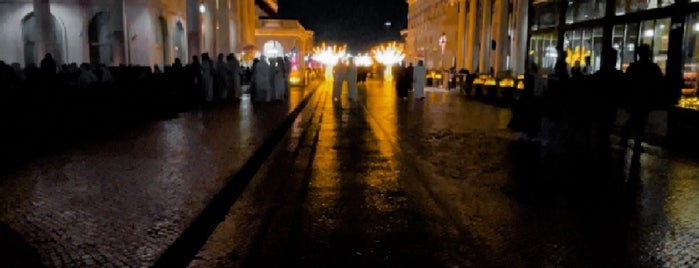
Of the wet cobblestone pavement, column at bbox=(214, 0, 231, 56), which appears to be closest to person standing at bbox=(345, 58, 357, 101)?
the wet cobblestone pavement

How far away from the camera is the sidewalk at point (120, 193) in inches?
199

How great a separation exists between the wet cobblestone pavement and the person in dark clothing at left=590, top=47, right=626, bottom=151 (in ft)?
1.54

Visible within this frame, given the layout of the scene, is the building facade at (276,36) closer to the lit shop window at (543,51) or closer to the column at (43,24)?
the column at (43,24)

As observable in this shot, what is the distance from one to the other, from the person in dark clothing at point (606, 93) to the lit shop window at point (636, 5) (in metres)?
4.54

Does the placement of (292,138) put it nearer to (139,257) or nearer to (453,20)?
(139,257)

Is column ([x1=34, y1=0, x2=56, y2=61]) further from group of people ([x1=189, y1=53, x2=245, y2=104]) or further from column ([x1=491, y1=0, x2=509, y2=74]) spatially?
column ([x1=491, y1=0, x2=509, y2=74])

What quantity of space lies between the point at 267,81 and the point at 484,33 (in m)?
16.2

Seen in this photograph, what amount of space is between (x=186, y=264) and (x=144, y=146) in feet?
20.5

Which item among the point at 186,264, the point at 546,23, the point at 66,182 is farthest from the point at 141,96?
the point at 546,23

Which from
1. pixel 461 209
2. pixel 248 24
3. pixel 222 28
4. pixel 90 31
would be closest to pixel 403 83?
pixel 90 31

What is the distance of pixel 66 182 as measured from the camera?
7.64 meters

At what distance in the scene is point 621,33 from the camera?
16641 millimetres

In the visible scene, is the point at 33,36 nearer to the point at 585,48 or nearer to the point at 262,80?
the point at 262,80

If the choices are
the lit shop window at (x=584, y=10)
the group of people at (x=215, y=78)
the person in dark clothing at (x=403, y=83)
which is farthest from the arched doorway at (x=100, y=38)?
the lit shop window at (x=584, y=10)
